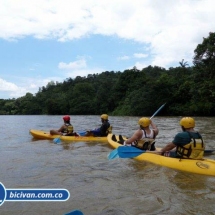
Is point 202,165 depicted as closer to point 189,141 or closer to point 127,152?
point 189,141

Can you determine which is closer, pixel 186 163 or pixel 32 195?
pixel 32 195

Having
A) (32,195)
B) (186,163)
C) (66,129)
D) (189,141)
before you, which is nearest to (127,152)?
(186,163)

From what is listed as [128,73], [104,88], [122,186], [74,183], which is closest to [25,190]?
[74,183]

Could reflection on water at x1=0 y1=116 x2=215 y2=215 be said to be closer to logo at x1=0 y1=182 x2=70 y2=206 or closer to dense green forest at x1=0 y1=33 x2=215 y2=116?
logo at x1=0 y1=182 x2=70 y2=206

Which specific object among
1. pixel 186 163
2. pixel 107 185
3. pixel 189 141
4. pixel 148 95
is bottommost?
pixel 107 185

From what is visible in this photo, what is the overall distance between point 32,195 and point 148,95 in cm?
4001

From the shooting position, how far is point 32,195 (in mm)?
4090

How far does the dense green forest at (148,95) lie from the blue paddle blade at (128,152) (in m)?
24.3

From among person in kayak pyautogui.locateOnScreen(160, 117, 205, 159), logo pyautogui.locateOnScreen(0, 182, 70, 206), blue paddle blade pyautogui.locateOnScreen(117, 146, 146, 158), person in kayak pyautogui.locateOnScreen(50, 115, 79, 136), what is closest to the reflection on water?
logo pyautogui.locateOnScreen(0, 182, 70, 206)

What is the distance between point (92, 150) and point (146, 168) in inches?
122

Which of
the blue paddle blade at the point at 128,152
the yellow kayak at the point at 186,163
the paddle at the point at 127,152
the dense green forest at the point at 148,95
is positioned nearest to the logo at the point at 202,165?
the yellow kayak at the point at 186,163

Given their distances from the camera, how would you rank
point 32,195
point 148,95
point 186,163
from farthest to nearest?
1. point 148,95
2. point 186,163
3. point 32,195

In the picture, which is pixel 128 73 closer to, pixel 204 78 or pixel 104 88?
pixel 104 88

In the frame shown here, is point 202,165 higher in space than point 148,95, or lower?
lower
